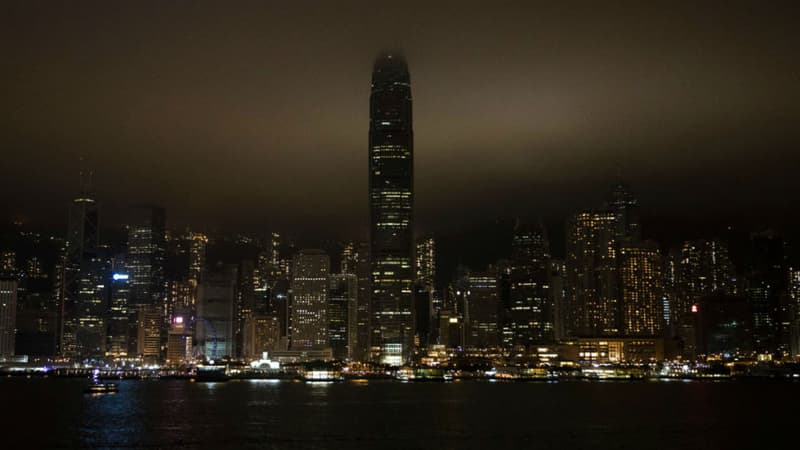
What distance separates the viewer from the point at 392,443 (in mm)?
72000

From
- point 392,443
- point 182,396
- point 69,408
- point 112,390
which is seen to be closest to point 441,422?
point 392,443

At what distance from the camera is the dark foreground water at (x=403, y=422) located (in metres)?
73.4

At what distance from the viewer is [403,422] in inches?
3546

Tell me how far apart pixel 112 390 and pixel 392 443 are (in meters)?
95.8

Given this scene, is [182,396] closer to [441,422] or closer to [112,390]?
[112,390]

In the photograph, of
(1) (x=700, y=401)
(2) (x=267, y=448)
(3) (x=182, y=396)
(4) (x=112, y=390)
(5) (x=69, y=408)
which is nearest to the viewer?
(2) (x=267, y=448)

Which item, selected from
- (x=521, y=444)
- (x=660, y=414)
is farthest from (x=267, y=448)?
(x=660, y=414)

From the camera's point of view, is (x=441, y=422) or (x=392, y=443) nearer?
(x=392, y=443)

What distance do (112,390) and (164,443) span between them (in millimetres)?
87976

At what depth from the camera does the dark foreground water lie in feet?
241

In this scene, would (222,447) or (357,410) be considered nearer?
(222,447)

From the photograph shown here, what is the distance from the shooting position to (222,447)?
6956 centimetres

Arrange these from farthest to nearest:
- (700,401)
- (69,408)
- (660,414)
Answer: (700,401), (69,408), (660,414)

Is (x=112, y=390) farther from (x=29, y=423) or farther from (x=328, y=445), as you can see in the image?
(x=328, y=445)
